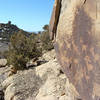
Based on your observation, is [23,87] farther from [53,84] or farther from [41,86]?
[53,84]

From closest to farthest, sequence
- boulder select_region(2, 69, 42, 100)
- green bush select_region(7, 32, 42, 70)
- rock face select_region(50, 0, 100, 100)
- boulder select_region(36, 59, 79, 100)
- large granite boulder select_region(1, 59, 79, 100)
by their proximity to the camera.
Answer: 1. rock face select_region(50, 0, 100, 100)
2. boulder select_region(36, 59, 79, 100)
3. large granite boulder select_region(1, 59, 79, 100)
4. boulder select_region(2, 69, 42, 100)
5. green bush select_region(7, 32, 42, 70)

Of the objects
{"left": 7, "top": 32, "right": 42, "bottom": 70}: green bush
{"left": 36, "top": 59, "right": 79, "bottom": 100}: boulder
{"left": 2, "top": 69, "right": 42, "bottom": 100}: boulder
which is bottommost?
{"left": 2, "top": 69, "right": 42, "bottom": 100}: boulder

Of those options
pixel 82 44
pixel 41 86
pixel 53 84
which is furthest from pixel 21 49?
pixel 82 44

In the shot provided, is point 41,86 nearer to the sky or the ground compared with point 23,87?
nearer to the sky

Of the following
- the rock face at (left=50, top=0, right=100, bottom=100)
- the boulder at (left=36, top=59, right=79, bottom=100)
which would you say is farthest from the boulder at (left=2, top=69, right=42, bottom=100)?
the rock face at (left=50, top=0, right=100, bottom=100)

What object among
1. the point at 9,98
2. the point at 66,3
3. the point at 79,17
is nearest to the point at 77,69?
the point at 79,17

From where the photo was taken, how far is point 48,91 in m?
5.27

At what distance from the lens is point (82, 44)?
3.12 meters

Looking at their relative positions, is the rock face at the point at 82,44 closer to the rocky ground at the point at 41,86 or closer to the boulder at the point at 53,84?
the boulder at the point at 53,84

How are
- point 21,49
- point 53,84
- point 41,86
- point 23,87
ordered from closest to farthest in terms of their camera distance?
point 53,84
point 41,86
point 23,87
point 21,49

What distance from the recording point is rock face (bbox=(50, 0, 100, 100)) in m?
2.70

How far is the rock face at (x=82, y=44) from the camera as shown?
8.85ft

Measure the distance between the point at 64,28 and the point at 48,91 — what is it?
8.50 feet

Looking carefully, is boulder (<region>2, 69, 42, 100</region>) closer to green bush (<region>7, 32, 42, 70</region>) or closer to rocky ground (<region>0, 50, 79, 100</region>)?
rocky ground (<region>0, 50, 79, 100</region>)
